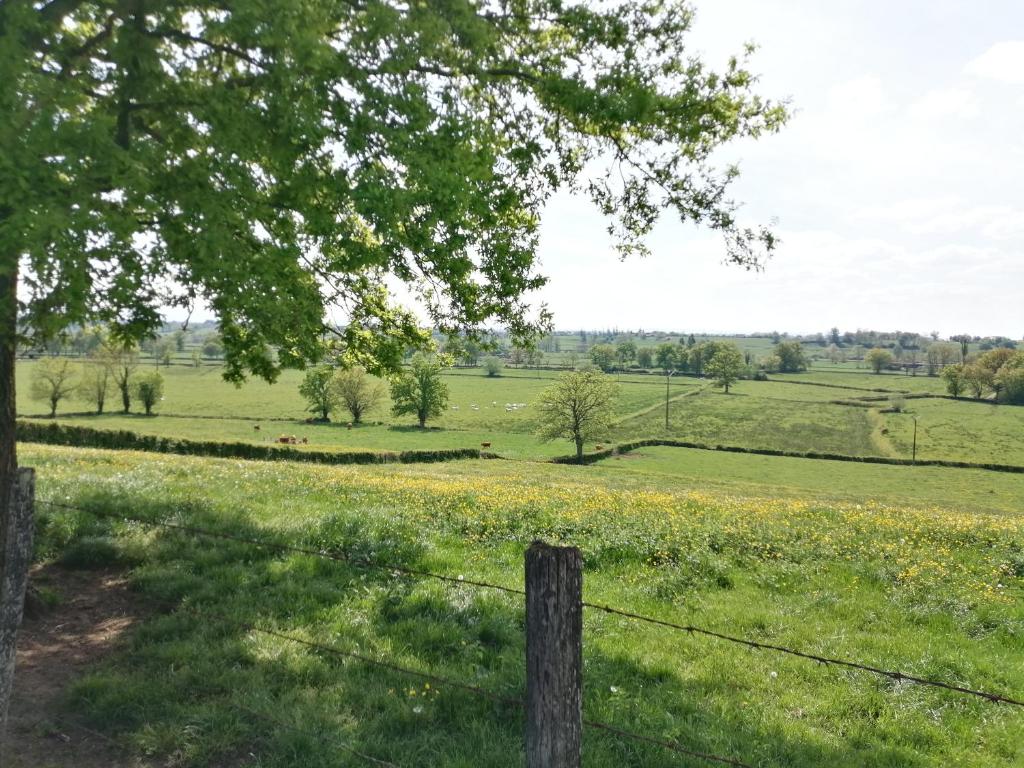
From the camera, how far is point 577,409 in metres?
76.7

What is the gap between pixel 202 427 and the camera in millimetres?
81938

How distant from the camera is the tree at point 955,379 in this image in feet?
459

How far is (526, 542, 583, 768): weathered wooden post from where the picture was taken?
13.4 feet

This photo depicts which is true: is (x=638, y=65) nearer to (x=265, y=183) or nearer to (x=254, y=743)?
(x=265, y=183)

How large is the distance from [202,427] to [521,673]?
85.7 m

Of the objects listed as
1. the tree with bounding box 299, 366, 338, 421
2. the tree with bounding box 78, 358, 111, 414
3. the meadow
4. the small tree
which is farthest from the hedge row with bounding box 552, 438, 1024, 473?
the small tree

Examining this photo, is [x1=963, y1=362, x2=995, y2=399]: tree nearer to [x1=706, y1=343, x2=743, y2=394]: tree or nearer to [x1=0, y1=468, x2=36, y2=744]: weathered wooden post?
[x1=706, y1=343, x2=743, y2=394]: tree

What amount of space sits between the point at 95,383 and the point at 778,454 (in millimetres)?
95124

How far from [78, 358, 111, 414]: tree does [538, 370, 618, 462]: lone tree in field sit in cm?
6238

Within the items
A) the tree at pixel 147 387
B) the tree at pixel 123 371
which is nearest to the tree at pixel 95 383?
the tree at pixel 123 371

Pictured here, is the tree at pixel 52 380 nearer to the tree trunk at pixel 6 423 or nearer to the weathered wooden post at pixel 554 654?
the tree trunk at pixel 6 423

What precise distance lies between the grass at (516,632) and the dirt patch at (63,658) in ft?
0.70

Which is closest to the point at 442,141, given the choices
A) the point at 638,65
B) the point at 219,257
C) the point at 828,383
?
the point at 219,257

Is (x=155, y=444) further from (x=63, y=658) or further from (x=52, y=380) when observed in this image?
(x=52, y=380)
